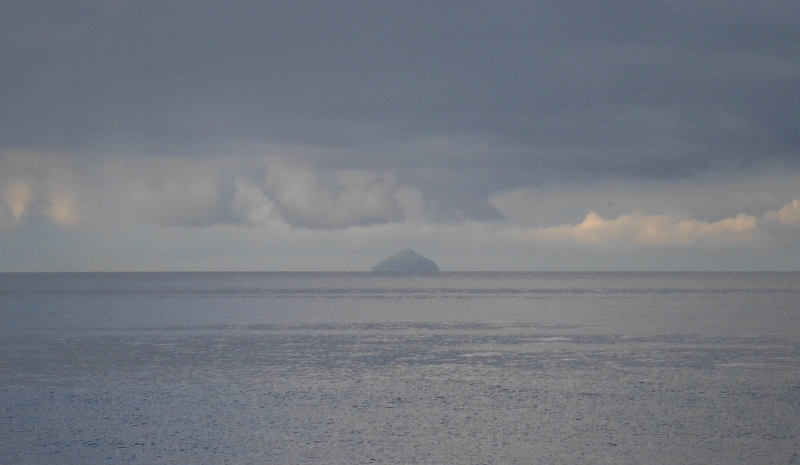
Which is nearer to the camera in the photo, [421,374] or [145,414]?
[145,414]

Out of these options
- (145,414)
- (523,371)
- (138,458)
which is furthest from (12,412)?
(523,371)

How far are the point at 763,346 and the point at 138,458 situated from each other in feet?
172

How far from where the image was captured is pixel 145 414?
35.4 metres

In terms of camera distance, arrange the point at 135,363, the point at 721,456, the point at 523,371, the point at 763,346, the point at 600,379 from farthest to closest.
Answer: the point at 763,346 → the point at 135,363 → the point at 523,371 → the point at 600,379 → the point at 721,456

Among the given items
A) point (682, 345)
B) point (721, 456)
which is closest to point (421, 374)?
point (721, 456)

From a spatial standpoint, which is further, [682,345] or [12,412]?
[682,345]

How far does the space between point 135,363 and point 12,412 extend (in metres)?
18.7

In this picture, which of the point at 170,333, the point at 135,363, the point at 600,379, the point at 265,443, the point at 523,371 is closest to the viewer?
the point at 265,443

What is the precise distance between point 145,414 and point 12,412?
601cm

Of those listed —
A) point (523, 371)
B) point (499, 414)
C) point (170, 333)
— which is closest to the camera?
point (499, 414)

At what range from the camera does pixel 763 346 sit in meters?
63.6

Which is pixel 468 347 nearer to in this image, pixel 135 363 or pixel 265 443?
pixel 135 363

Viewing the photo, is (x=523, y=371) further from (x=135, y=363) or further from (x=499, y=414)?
(x=135, y=363)

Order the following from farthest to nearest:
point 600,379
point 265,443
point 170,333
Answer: point 170,333, point 600,379, point 265,443
